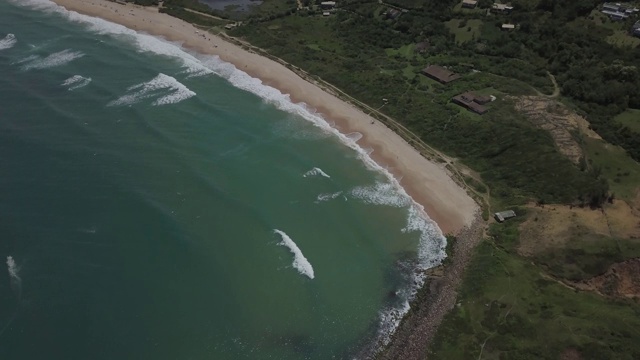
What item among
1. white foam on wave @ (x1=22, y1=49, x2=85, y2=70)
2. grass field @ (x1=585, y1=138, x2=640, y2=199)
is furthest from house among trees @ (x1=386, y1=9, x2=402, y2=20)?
white foam on wave @ (x1=22, y1=49, x2=85, y2=70)

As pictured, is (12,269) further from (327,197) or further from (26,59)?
(26,59)

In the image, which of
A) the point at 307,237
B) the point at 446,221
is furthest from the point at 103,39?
the point at 446,221

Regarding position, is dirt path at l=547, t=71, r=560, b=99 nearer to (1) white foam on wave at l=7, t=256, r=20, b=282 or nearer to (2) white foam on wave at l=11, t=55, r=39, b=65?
(1) white foam on wave at l=7, t=256, r=20, b=282

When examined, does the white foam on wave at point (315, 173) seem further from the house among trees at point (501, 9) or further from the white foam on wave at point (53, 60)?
the house among trees at point (501, 9)

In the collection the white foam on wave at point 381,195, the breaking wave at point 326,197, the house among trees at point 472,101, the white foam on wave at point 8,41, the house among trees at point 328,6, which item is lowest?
the white foam on wave at point 381,195

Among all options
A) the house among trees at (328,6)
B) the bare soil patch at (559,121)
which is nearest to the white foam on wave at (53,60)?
the house among trees at (328,6)

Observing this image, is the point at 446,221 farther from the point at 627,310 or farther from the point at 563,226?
the point at 627,310

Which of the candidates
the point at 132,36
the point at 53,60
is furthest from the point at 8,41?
the point at 132,36
